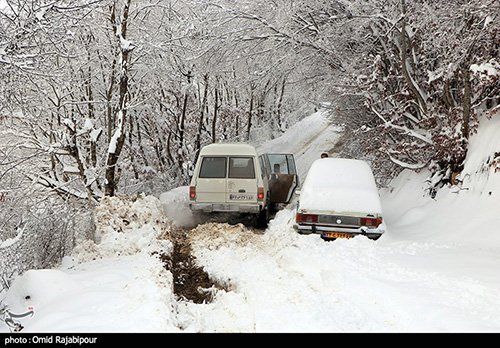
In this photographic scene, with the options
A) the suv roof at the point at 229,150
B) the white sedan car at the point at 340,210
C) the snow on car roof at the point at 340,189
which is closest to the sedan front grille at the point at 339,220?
the white sedan car at the point at 340,210

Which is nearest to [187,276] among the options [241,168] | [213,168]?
[213,168]

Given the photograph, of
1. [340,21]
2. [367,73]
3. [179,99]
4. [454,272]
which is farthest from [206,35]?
[454,272]

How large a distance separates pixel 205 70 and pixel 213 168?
22.7ft

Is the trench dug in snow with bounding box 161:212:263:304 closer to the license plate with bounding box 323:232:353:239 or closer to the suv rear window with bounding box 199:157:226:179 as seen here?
the suv rear window with bounding box 199:157:226:179

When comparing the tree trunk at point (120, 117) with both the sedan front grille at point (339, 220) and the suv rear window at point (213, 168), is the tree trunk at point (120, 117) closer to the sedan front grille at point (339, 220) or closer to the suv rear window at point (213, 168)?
the suv rear window at point (213, 168)

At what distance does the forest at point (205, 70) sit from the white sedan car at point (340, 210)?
3026 mm

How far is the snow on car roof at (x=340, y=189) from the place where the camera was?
775cm

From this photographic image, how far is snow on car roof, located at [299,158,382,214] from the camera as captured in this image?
25.4 ft

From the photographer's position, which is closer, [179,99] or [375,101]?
[375,101]

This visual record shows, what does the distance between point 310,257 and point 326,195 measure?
1817 mm

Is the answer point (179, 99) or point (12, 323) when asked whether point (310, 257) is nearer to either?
point (12, 323)

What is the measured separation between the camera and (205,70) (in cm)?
1573

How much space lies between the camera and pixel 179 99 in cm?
2103

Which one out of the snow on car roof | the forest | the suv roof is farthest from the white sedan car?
the forest
